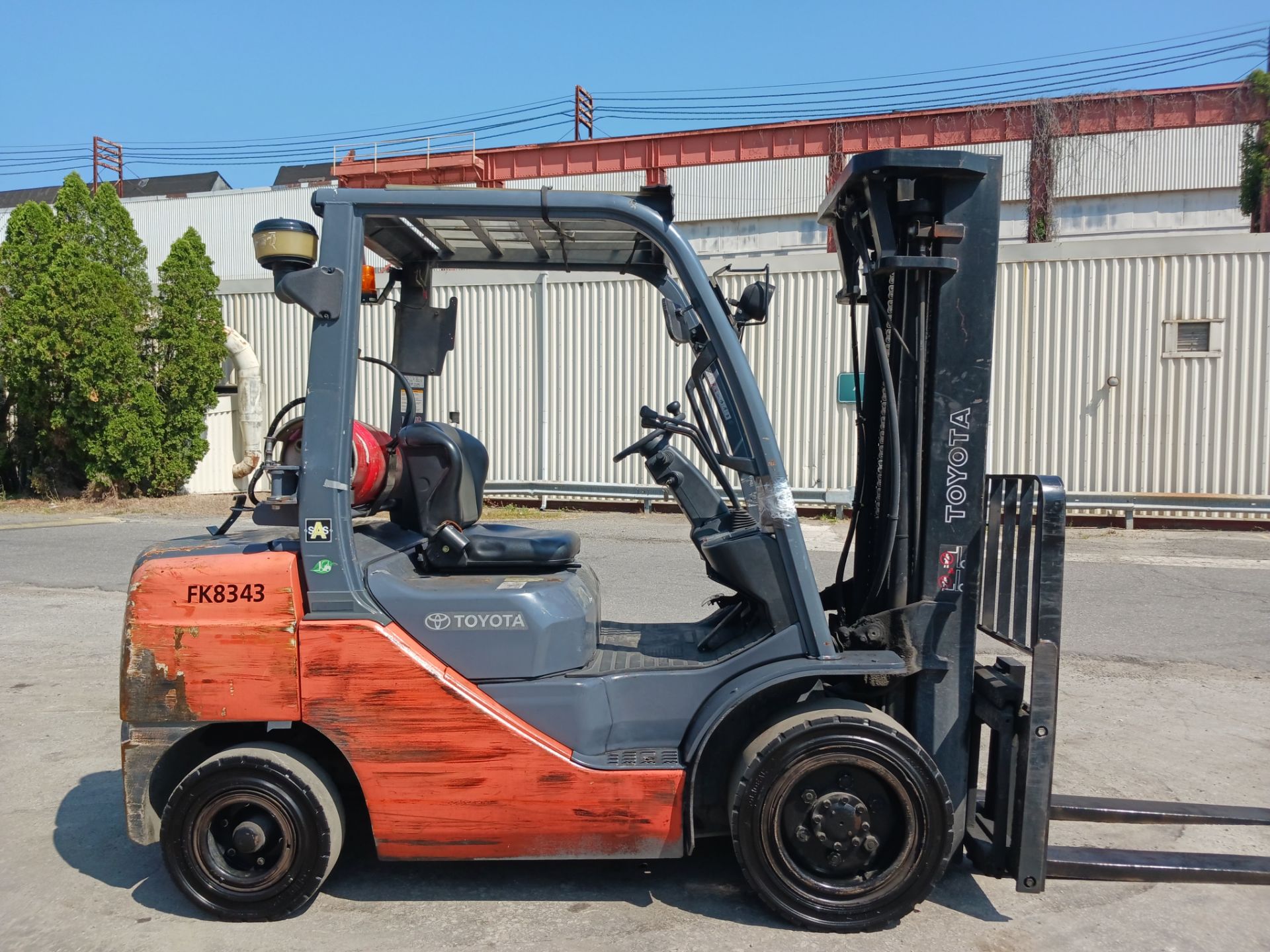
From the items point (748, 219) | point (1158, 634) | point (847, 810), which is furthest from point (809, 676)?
point (748, 219)

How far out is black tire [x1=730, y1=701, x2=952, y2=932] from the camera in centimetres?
337

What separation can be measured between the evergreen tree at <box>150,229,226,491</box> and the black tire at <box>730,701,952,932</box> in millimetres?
Answer: 16140

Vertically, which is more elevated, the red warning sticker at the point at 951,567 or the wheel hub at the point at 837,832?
the red warning sticker at the point at 951,567

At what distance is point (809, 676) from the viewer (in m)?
3.51

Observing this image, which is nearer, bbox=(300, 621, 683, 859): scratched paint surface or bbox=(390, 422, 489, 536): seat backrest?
bbox=(300, 621, 683, 859): scratched paint surface

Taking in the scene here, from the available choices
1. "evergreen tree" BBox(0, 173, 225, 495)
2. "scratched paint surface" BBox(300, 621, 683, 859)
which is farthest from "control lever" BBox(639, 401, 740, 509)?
"evergreen tree" BBox(0, 173, 225, 495)

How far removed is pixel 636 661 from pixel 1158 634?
241 inches

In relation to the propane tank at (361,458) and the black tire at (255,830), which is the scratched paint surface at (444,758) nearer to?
the black tire at (255,830)

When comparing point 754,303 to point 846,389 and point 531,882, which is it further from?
point 846,389

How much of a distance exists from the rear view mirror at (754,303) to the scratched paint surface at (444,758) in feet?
5.53

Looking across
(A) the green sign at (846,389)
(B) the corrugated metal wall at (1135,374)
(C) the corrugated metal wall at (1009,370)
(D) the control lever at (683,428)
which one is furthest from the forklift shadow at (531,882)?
(B) the corrugated metal wall at (1135,374)

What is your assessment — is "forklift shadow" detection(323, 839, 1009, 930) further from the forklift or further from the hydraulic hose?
the hydraulic hose

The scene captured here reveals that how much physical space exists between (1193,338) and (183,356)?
16.4 metres

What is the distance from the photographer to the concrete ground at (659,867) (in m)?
3.42
